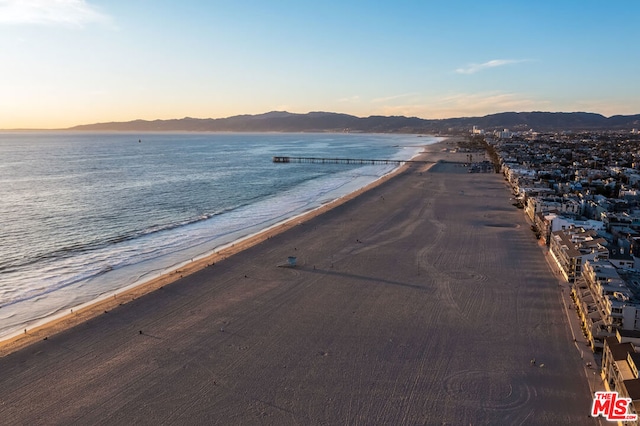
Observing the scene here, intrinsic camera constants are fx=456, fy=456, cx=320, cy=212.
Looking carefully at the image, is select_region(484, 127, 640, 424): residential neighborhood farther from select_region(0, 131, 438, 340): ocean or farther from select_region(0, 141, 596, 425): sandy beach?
select_region(0, 131, 438, 340): ocean

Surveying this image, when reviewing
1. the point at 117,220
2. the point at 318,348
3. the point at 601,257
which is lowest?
the point at 318,348

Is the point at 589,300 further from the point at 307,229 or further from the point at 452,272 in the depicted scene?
the point at 307,229

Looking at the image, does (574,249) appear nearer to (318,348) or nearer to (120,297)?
(318,348)

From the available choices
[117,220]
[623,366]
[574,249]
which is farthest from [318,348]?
[117,220]

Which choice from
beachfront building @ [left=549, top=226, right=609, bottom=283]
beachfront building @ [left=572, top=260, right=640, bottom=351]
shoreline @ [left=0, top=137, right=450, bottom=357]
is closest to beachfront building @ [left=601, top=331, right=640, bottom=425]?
beachfront building @ [left=572, top=260, right=640, bottom=351]

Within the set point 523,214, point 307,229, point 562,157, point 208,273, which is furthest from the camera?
point 562,157

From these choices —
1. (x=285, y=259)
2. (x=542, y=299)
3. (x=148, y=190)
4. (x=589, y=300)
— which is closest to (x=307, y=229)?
(x=285, y=259)
